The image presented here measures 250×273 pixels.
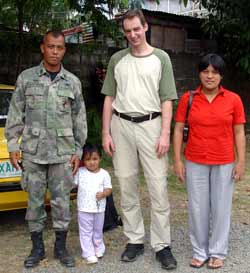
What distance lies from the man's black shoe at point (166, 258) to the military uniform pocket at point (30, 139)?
131 centimetres

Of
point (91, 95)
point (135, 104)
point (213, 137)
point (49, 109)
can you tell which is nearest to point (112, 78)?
point (135, 104)

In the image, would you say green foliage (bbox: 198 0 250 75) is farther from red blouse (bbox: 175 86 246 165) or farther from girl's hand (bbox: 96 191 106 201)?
girl's hand (bbox: 96 191 106 201)

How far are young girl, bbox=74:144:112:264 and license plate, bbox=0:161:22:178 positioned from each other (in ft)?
2.04

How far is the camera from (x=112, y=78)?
390 centimetres

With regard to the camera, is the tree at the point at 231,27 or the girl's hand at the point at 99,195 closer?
the girl's hand at the point at 99,195

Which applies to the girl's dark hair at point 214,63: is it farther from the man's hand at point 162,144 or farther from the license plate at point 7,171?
the license plate at point 7,171

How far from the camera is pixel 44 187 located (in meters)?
3.80

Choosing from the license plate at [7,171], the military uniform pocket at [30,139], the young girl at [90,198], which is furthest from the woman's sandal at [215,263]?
the license plate at [7,171]

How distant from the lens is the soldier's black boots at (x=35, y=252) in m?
3.86

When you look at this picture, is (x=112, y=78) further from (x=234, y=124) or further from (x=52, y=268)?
(x=52, y=268)

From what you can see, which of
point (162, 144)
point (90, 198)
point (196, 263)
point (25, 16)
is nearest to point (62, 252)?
point (90, 198)

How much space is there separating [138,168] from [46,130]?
824 millimetres

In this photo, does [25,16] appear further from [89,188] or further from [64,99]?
[89,188]

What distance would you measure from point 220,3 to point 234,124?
7173mm
